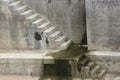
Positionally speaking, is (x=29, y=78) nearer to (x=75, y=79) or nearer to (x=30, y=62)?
(x=30, y=62)

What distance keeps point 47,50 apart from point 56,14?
1.45m

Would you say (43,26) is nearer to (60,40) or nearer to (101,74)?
(60,40)

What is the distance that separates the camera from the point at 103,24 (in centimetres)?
1269

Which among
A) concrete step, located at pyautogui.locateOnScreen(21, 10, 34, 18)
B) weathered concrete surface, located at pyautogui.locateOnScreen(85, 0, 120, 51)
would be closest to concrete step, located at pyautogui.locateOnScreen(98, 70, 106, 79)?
weathered concrete surface, located at pyautogui.locateOnScreen(85, 0, 120, 51)

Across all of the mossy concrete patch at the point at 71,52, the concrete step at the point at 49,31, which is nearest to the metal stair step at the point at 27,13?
the concrete step at the point at 49,31

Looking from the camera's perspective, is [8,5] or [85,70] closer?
[85,70]

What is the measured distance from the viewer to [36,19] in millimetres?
13828

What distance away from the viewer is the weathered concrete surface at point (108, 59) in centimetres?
1238

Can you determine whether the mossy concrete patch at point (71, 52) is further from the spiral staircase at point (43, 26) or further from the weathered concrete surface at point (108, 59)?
the weathered concrete surface at point (108, 59)

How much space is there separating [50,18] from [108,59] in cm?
287

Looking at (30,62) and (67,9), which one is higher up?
(67,9)

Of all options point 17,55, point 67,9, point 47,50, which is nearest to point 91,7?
point 67,9

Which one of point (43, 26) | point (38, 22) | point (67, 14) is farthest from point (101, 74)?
point (38, 22)

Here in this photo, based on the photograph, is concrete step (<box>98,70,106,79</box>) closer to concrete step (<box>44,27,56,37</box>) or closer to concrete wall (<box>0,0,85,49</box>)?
concrete wall (<box>0,0,85,49</box>)
